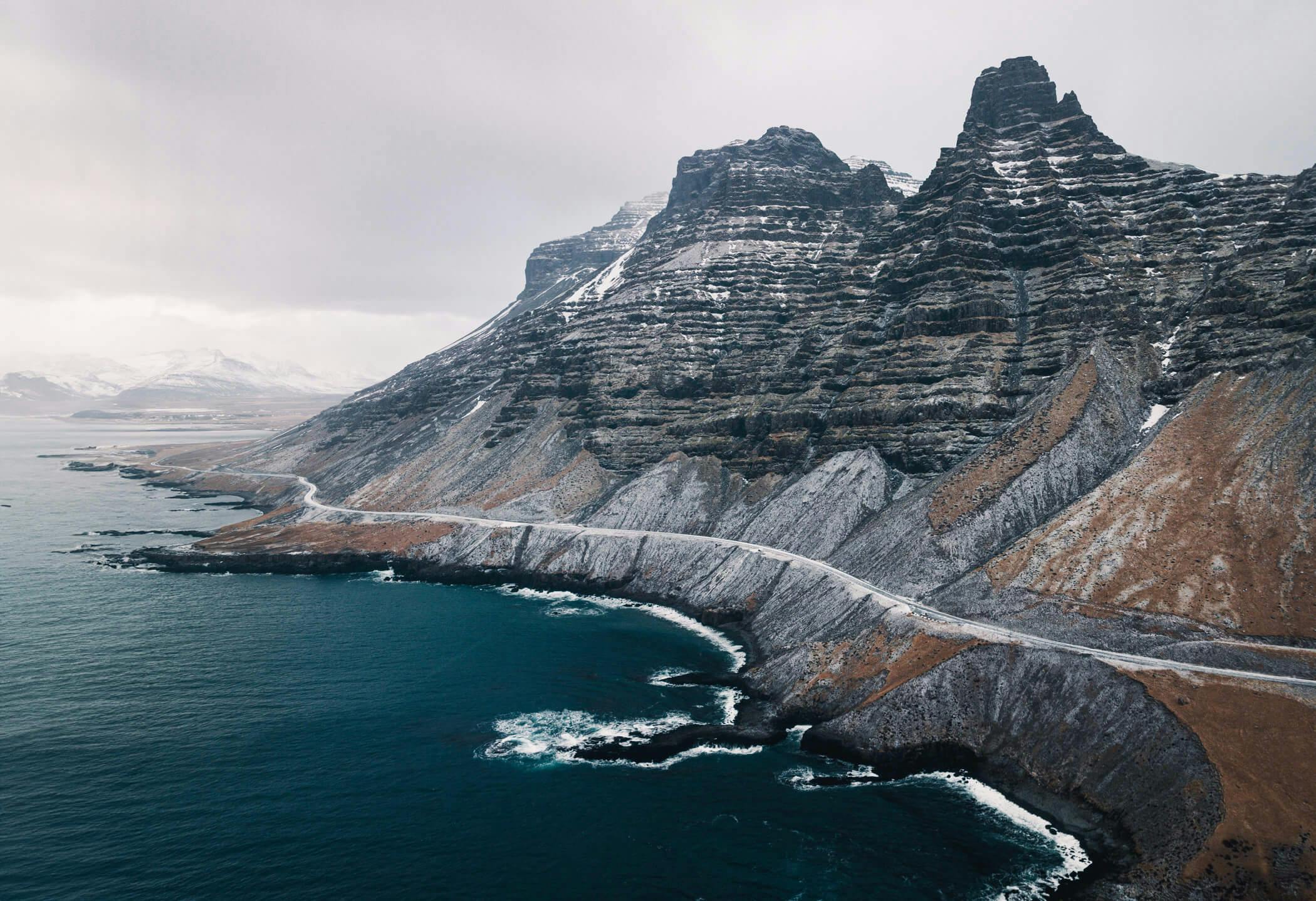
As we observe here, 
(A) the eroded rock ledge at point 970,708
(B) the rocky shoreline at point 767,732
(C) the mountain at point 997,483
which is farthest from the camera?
(C) the mountain at point 997,483

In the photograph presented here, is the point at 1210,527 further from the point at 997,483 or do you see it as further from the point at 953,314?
the point at 953,314

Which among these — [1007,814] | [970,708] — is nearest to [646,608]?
[970,708]

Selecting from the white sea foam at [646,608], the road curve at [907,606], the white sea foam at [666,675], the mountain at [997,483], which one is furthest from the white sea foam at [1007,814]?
the white sea foam at [646,608]

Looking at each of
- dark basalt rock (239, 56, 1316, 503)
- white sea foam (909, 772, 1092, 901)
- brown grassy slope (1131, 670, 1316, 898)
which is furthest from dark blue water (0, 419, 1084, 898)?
dark basalt rock (239, 56, 1316, 503)

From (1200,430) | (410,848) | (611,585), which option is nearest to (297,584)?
(611,585)

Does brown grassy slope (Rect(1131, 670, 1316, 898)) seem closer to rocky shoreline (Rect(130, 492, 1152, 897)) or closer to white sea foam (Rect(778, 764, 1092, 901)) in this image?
rocky shoreline (Rect(130, 492, 1152, 897))

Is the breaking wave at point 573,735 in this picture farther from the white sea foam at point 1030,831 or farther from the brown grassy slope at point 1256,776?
the brown grassy slope at point 1256,776
